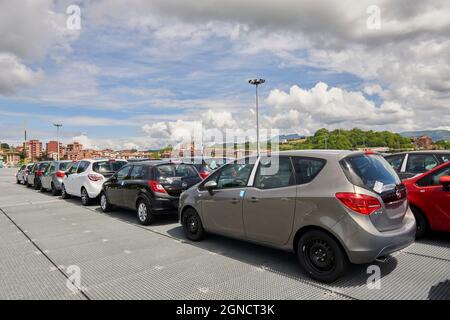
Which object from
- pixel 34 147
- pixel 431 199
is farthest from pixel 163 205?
pixel 34 147

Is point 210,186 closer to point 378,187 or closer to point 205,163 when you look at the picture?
point 378,187

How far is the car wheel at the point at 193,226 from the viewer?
18.9 feet

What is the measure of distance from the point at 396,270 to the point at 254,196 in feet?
6.93

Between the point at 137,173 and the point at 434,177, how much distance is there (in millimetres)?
6241

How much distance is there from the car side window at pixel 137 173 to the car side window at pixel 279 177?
3.89 meters

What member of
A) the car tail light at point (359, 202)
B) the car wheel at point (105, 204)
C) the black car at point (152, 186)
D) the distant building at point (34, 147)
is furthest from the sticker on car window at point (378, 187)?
the distant building at point (34, 147)

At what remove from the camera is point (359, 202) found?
3.61 m

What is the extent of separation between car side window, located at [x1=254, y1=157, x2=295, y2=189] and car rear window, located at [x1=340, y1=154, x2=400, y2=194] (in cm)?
71

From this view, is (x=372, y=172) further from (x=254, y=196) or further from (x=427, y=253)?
(x=427, y=253)

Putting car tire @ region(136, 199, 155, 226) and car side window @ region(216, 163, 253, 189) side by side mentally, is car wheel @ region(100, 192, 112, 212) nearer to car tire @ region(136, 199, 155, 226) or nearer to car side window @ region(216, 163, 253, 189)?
car tire @ region(136, 199, 155, 226)

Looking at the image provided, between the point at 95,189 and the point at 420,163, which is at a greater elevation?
the point at 420,163

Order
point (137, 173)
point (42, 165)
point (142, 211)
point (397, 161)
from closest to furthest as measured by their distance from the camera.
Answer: point (397, 161) → point (142, 211) → point (137, 173) → point (42, 165)
